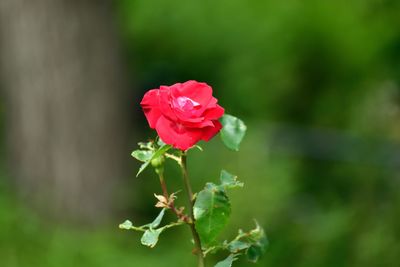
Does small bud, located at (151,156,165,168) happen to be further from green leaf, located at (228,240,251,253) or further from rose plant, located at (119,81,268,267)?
green leaf, located at (228,240,251,253)

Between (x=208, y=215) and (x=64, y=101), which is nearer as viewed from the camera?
(x=208, y=215)

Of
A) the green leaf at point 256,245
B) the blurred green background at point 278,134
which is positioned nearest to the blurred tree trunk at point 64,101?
the blurred green background at point 278,134

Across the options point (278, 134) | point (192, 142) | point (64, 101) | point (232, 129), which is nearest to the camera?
point (192, 142)

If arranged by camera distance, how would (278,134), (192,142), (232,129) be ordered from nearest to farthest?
1. (192,142)
2. (232,129)
3. (278,134)

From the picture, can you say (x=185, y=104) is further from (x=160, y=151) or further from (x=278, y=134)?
(x=278, y=134)

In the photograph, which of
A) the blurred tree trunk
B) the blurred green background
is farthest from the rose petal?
the blurred tree trunk

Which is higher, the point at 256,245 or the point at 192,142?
the point at 192,142

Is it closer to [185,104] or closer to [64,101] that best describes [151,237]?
[185,104]

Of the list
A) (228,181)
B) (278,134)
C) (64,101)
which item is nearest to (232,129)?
(228,181)

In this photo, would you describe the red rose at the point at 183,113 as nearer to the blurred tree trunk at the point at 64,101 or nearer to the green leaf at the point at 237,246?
the green leaf at the point at 237,246
